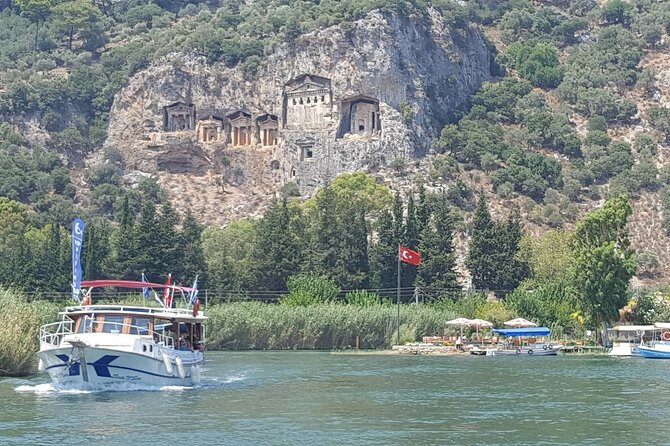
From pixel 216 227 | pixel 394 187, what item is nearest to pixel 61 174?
pixel 216 227

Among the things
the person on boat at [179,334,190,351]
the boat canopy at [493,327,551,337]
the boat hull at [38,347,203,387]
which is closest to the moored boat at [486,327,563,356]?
the boat canopy at [493,327,551,337]

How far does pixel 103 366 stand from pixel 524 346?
52.6m

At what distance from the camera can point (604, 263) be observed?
113m

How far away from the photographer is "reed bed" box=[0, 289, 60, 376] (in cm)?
7425

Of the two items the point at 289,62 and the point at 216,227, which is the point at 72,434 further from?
the point at 289,62

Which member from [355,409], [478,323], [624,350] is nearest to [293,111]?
[478,323]

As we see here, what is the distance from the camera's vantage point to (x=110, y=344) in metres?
67.6

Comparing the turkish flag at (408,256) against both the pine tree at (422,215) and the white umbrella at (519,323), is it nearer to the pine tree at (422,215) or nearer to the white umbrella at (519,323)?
the white umbrella at (519,323)

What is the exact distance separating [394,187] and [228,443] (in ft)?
385

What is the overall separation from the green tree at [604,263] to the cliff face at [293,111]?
195 feet

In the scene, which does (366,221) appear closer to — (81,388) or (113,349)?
(81,388)

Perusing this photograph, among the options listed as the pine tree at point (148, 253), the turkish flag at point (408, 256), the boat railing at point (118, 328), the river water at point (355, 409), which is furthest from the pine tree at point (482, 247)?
the boat railing at point (118, 328)

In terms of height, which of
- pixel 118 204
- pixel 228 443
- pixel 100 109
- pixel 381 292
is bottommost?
pixel 228 443

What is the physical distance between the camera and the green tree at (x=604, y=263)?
113 metres
